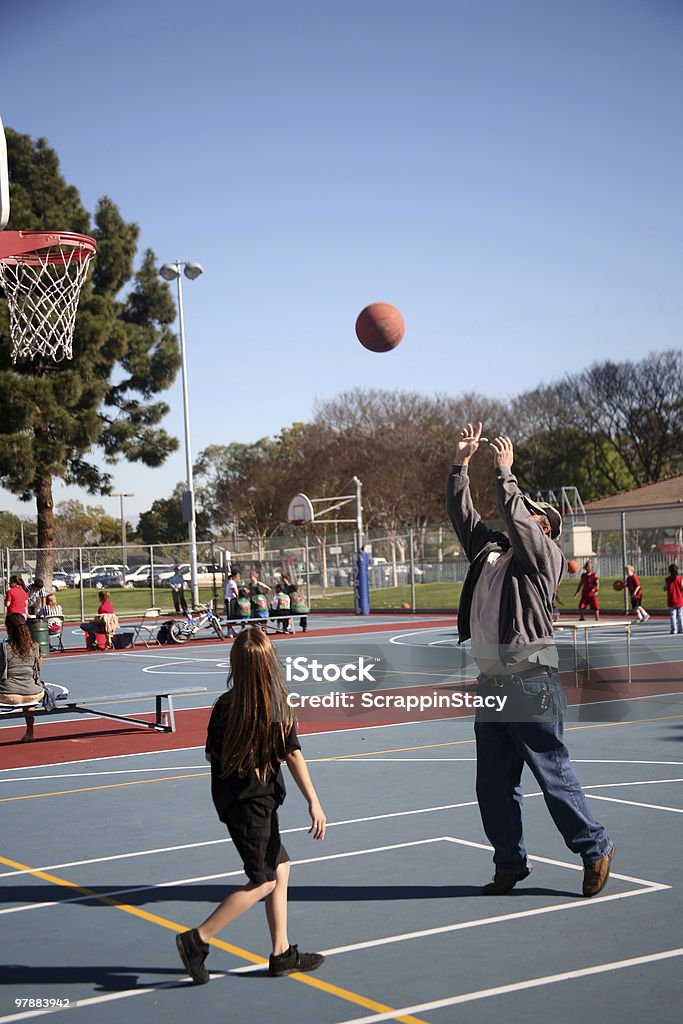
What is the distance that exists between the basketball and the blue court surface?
6.07m

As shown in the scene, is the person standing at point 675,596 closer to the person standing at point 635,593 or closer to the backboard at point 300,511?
the person standing at point 635,593

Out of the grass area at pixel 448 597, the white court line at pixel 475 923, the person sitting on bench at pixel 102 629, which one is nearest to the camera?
the white court line at pixel 475 923

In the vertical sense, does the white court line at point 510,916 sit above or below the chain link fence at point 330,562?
below

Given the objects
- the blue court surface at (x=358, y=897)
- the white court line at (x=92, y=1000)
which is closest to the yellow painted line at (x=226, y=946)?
the blue court surface at (x=358, y=897)

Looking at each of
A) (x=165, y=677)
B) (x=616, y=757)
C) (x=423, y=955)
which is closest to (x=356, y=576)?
(x=165, y=677)

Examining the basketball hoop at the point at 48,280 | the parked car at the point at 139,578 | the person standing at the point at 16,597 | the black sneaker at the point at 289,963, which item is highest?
the basketball hoop at the point at 48,280

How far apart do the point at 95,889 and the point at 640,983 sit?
11.3 feet

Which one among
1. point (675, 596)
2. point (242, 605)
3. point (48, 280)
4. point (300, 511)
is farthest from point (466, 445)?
point (300, 511)

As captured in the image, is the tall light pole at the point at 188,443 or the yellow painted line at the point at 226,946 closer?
the yellow painted line at the point at 226,946

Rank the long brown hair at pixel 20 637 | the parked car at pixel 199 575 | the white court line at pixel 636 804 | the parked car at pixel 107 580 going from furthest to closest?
the parked car at pixel 107 580, the parked car at pixel 199 575, the long brown hair at pixel 20 637, the white court line at pixel 636 804

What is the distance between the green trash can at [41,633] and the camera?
27.0 m

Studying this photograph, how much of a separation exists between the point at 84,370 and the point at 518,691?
4662cm

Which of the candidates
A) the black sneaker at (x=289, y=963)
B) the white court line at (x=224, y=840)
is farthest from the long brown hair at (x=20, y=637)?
the black sneaker at (x=289, y=963)

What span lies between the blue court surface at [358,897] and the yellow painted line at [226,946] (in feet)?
0.05
